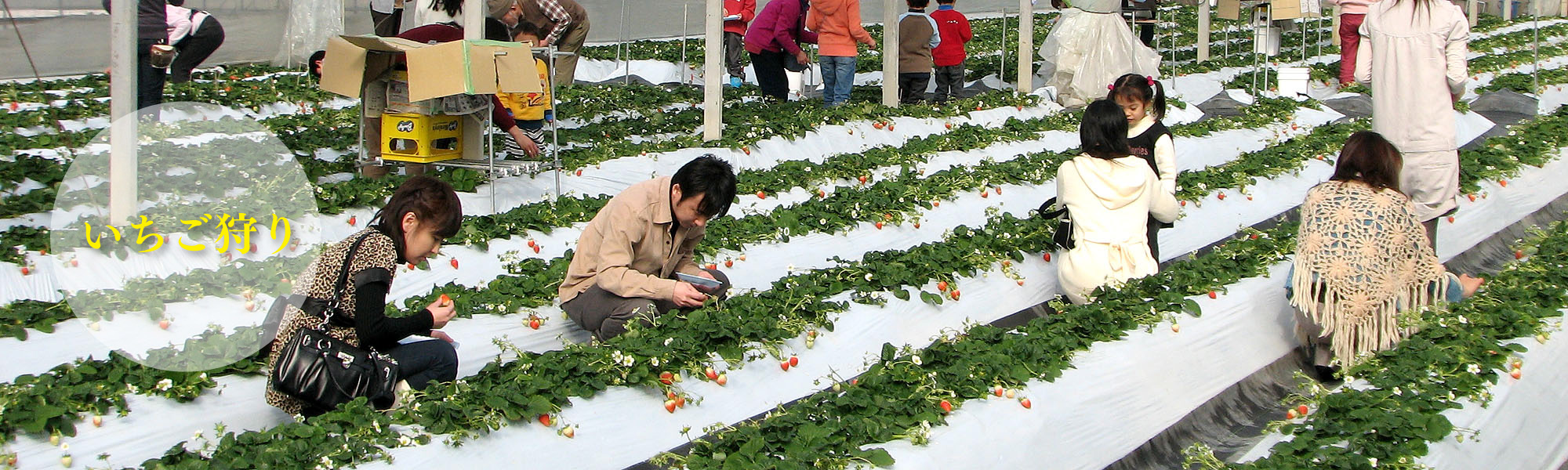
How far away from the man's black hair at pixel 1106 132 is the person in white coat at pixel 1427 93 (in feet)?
6.03

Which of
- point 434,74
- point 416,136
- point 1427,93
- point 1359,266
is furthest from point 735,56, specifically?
point 1359,266

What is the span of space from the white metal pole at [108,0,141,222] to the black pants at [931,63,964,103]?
23.9 feet

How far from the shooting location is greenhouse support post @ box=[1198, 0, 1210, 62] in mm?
14562

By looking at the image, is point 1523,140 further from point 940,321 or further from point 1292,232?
point 940,321

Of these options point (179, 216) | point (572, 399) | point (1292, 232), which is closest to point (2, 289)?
point (179, 216)

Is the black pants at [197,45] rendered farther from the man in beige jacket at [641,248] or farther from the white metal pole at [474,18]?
the man in beige jacket at [641,248]

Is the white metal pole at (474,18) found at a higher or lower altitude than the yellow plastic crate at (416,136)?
higher

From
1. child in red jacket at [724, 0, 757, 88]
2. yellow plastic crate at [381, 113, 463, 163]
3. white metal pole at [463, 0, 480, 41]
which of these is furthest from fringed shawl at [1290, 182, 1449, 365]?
child in red jacket at [724, 0, 757, 88]

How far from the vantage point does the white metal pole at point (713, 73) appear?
841cm

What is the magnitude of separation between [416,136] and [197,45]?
3.68 meters

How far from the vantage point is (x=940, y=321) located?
5113 mm

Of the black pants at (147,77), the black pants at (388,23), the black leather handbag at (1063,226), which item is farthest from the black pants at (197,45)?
the black leather handbag at (1063,226)

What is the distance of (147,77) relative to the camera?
7.78 meters

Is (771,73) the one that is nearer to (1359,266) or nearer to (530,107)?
(530,107)
